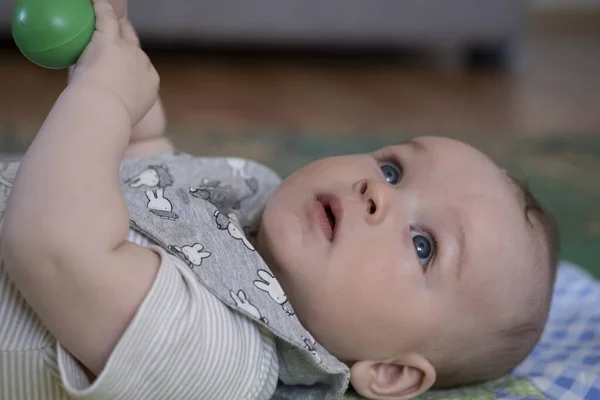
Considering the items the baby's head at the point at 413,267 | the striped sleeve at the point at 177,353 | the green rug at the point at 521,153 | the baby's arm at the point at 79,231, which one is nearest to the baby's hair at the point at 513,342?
the baby's head at the point at 413,267

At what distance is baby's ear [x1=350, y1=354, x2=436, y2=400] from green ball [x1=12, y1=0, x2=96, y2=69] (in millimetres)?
446

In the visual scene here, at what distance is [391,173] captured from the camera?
96cm

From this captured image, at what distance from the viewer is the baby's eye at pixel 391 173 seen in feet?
3.12

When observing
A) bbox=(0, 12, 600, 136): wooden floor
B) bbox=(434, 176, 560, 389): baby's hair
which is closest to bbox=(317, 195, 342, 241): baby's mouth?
bbox=(434, 176, 560, 389): baby's hair

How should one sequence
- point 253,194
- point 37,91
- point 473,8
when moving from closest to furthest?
point 253,194 → point 37,91 → point 473,8

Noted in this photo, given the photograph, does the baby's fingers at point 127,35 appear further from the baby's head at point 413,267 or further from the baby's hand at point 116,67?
the baby's head at point 413,267

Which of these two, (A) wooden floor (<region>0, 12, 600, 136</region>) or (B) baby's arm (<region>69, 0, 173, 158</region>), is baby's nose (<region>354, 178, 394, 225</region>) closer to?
(B) baby's arm (<region>69, 0, 173, 158</region>)

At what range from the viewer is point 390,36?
311 cm

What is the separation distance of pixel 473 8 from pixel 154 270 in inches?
102

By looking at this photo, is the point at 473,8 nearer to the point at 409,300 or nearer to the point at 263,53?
the point at 263,53

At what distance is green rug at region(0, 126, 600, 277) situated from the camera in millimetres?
1684

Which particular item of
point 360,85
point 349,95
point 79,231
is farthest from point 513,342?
point 360,85

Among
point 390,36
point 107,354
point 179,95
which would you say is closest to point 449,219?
point 107,354

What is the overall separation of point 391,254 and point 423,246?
50 mm
